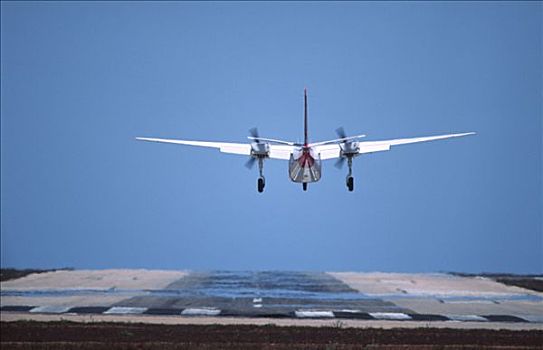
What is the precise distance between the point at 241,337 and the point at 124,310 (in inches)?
833

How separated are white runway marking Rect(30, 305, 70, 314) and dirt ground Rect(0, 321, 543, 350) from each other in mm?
8863

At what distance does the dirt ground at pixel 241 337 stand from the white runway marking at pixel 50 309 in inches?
349

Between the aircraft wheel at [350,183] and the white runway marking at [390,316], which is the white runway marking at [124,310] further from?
the aircraft wheel at [350,183]

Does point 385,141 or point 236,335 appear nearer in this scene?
point 385,141

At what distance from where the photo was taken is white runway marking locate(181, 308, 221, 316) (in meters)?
73.8

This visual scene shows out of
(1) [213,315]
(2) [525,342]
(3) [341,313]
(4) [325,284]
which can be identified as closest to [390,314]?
(3) [341,313]

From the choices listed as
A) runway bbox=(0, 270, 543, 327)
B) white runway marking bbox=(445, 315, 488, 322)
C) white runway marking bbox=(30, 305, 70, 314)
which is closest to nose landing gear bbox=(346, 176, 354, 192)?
runway bbox=(0, 270, 543, 327)

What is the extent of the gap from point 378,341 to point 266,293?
39904 mm

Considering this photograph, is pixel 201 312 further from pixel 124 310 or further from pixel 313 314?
pixel 313 314

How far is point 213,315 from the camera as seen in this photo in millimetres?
73312

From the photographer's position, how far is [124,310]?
77.0m

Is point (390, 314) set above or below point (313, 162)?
below

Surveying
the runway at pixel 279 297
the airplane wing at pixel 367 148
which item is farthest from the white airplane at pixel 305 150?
the runway at pixel 279 297

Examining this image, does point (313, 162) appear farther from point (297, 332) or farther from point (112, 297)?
point (112, 297)
